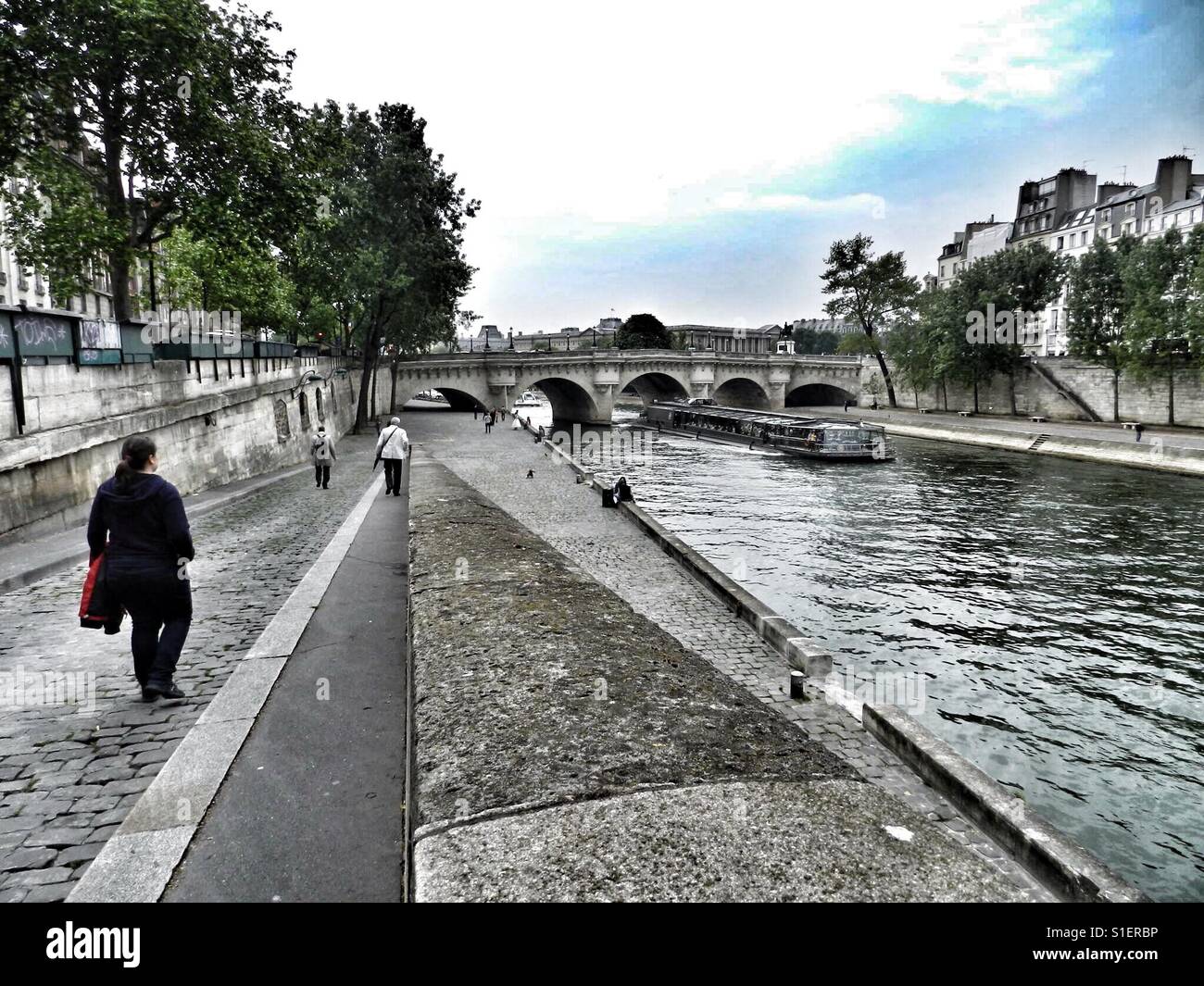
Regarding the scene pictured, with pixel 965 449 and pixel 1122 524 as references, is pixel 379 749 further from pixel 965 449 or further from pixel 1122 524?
pixel 965 449

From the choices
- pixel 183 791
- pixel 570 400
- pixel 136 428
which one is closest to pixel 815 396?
pixel 570 400

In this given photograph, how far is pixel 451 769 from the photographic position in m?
4.18

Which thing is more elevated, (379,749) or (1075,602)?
(379,749)

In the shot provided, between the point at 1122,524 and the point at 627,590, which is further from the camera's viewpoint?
the point at 1122,524

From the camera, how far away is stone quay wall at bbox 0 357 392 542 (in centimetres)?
1182

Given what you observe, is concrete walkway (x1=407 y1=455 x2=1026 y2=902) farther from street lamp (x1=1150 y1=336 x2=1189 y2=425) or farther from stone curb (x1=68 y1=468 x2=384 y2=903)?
street lamp (x1=1150 y1=336 x2=1189 y2=425)

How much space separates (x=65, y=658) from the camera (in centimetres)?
686

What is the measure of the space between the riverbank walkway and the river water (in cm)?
268

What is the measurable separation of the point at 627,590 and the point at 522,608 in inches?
224

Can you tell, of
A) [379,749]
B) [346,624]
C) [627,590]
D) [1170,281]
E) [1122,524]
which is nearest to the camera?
[379,749]

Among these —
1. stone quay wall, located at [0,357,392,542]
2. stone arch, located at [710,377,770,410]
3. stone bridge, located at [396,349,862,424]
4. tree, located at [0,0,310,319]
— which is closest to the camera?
stone quay wall, located at [0,357,392,542]

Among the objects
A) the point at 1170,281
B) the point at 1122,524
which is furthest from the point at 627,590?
the point at 1170,281

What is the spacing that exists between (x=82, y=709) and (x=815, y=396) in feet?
278

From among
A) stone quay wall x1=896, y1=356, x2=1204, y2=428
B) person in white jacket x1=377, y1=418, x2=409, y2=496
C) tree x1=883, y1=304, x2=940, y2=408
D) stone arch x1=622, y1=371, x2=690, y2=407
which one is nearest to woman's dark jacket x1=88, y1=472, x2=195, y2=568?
person in white jacket x1=377, y1=418, x2=409, y2=496
